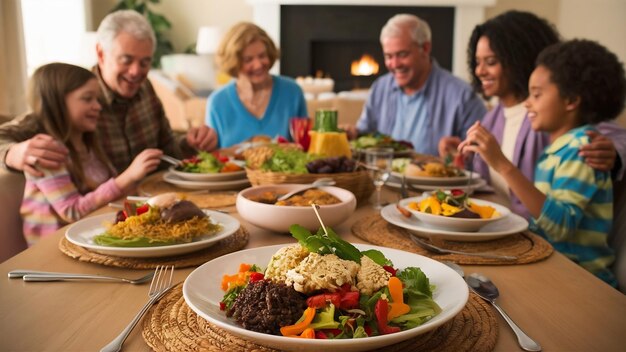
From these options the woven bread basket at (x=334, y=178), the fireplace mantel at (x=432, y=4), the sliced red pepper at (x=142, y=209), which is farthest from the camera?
the fireplace mantel at (x=432, y=4)

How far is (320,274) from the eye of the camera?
72cm

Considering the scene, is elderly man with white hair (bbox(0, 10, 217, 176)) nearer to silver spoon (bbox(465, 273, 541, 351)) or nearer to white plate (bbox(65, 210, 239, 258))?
white plate (bbox(65, 210, 239, 258))

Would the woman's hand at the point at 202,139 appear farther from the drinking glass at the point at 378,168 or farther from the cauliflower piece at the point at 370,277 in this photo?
the cauliflower piece at the point at 370,277

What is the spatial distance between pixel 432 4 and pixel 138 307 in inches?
308

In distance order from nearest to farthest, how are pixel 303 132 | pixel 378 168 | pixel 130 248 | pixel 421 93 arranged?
pixel 130 248 < pixel 378 168 < pixel 303 132 < pixel 421 93

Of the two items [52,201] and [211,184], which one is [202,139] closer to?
[211,184]

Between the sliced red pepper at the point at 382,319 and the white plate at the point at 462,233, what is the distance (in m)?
0.51

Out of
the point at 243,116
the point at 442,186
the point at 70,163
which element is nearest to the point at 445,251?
the point at 442,186

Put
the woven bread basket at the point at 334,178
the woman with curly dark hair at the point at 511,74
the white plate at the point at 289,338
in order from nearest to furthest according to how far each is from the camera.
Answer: the white plate at the point at 289,338 < the woven bread basket at the point at 334,178 < the woman with curly dark hair at the point at 511,74

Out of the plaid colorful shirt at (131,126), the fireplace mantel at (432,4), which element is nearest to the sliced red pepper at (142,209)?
the plaid colorful shirt at (131,126)

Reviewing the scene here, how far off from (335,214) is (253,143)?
118cm

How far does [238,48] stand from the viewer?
10.1 feet

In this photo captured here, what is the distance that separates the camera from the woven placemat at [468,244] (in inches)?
41.7

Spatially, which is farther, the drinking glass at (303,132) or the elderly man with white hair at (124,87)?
the elderly man with white hair at (124,87)
